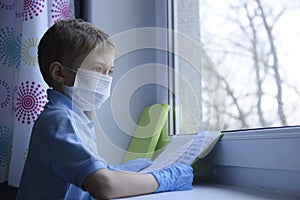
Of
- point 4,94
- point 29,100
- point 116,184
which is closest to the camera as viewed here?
point 116,184

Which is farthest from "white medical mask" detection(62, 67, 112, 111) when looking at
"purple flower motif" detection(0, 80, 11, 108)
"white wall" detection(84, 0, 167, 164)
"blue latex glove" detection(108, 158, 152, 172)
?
"purple flower motif" detection(0, 80, 11, 108)

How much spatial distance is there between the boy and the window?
0.22m

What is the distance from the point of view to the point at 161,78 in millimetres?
1253

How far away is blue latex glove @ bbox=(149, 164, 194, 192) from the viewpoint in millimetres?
797

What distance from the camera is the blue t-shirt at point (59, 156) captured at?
27.6 inches

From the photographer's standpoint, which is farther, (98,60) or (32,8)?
(32,8)

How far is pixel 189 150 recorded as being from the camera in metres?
0.96

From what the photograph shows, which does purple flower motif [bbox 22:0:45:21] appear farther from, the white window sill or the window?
the white window sill

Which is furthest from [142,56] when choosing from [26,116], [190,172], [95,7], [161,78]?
[190,172]

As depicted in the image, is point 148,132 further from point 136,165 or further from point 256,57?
point 256,57

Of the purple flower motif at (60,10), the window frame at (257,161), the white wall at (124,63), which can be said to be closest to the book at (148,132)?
the white wall at (124,63)

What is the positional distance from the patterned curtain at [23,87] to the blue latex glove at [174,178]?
1.64ft

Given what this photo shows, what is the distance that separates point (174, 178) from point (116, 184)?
0.17m

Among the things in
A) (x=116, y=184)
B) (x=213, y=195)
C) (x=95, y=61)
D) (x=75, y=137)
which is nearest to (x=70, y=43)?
(x=95, y=61)
